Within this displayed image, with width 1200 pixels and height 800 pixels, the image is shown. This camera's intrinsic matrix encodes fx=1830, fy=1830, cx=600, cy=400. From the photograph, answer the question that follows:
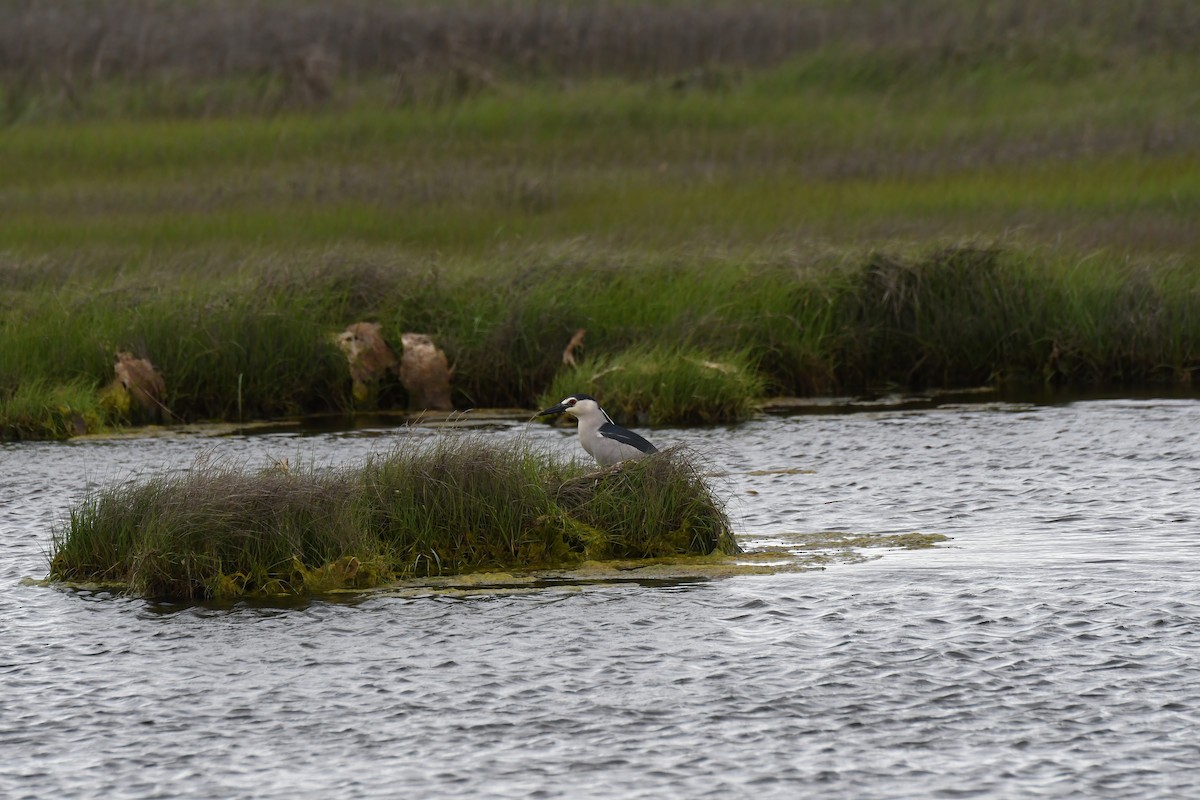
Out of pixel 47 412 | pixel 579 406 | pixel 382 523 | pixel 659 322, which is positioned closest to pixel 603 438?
pixel 579 406

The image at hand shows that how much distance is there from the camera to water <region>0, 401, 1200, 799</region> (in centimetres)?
883

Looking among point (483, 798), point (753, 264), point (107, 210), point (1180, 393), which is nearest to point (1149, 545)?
point (483, 798)

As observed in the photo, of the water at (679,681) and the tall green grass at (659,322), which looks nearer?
the water at (679,681)

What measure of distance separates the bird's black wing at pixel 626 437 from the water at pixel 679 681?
1066 millimetres

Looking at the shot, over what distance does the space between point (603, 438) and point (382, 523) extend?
2318 mm

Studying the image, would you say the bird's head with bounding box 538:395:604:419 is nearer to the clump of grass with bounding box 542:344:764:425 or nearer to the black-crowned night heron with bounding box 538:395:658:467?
the black-crowned night heron with bounding box 538:395:658:467

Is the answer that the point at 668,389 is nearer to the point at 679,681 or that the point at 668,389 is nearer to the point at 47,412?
the point at 47,412

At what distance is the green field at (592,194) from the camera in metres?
21.8

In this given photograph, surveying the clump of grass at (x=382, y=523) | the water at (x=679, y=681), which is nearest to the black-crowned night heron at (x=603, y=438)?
the clump of grass at (x=382, y=523)

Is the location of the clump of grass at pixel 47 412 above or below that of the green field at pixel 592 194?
below

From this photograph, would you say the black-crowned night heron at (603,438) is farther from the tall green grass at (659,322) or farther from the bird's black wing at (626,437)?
the tall green grass at (659,322)

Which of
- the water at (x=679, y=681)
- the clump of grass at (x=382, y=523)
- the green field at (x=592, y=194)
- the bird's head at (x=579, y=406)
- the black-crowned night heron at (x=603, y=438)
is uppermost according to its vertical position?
the green field at (x=592, y=194)

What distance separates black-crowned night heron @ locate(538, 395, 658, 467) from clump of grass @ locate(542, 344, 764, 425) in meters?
4.63

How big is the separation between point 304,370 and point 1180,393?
33.2 feet
